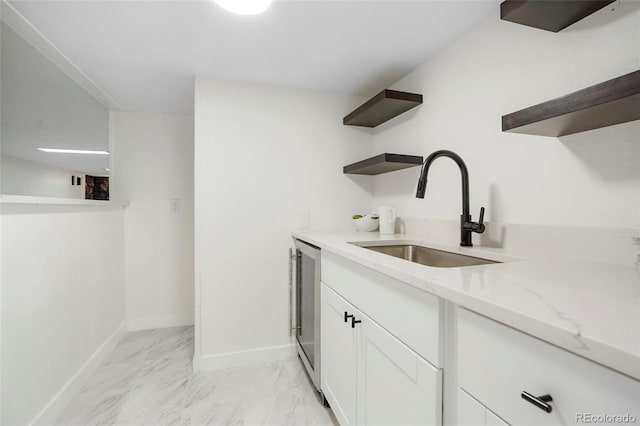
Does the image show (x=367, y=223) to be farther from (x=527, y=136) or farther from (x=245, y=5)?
(x=245, y=5)

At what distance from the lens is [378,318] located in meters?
1.02

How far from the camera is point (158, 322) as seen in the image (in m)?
2.80

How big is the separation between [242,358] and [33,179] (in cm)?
163

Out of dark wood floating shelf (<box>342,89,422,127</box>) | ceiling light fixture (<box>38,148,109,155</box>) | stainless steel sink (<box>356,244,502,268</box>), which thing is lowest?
stainless steel sink (<box>356,244,502,268</box>)

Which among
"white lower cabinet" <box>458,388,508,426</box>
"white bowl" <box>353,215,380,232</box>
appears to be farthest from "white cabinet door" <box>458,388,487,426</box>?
"white bowl" <box>353,215,380,232</box>

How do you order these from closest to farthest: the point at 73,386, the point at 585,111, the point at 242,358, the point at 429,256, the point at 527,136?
the point at 585,111 → the point at 527,136 → the point at 429,256 → the point at 73,386 → the point at 242,358

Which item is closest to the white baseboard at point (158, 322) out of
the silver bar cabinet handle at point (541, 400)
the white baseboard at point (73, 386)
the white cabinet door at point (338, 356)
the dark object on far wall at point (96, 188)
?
the white baseboard at point (73, 386)

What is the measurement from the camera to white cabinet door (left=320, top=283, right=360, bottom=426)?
4.01 ft

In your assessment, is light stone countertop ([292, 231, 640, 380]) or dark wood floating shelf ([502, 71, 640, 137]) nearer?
light stone countertop ([292, 231, 640, 380])

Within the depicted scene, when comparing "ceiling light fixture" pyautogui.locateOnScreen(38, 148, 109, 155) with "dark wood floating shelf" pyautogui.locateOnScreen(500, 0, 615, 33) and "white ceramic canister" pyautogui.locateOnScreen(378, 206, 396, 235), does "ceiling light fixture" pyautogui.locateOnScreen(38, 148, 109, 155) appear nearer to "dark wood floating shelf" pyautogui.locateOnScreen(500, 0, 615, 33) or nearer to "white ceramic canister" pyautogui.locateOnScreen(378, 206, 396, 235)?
"white ceramic canister" pyautogui.locateOnScreen(378, 206, 396, 235)

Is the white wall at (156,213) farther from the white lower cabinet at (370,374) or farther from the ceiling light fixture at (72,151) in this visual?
the white lower cabinet at (370,374)

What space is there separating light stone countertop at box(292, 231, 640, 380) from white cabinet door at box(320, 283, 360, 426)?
1.44 ft

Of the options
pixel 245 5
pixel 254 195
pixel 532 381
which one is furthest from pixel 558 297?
pixel 254 195

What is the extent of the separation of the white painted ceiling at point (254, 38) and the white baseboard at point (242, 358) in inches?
77.1
